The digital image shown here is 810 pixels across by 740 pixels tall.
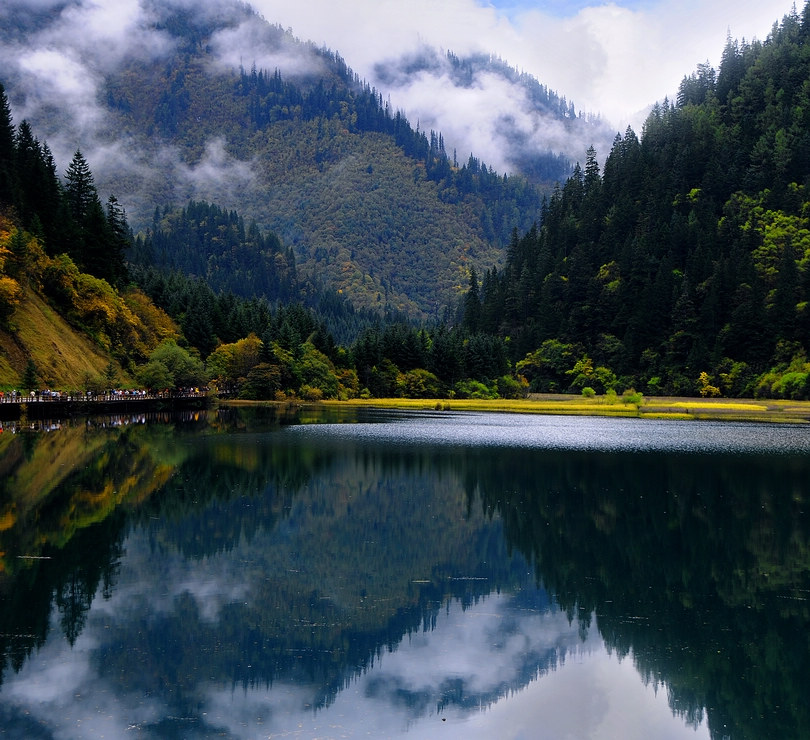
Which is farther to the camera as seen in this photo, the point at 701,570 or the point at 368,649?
the point at 701,570

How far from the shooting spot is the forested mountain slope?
11750 centimetres

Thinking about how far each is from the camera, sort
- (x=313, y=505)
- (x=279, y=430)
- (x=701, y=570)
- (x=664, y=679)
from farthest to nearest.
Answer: (x=279, y=430), (x=313, y=505), (x=701, y=570), (x=664, y=679)

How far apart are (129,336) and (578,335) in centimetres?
7685

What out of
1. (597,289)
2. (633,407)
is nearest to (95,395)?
(633,407)

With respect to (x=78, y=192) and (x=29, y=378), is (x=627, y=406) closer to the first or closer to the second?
(x=29, y=378)

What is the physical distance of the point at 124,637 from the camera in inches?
666

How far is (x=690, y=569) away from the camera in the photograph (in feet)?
77.8

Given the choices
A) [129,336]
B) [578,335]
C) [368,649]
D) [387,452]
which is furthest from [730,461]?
[578,335]

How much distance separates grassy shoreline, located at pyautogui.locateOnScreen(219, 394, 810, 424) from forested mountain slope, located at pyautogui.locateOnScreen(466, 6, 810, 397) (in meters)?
6.17

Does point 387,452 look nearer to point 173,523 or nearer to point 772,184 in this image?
point 173,523

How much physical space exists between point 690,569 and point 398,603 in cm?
923

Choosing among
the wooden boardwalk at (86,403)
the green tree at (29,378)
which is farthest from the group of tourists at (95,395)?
the green tree at (29,378)

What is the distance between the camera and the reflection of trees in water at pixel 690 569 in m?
15.8

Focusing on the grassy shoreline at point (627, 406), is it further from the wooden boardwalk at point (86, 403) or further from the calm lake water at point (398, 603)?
the calm lake water at point (398, 603)
